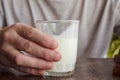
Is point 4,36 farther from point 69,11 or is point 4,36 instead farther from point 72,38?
point 69,11

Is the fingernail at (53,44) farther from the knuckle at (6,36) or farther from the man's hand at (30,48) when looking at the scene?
the knuckle at (6,36)

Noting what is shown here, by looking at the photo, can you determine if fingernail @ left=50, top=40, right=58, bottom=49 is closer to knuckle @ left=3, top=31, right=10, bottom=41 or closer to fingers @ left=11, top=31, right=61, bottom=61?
fingers @ left=11, top=31, right=61, bottom=61

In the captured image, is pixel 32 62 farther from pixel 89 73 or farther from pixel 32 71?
pixel 89 73

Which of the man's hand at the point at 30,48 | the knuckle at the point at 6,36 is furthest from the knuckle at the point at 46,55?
the knuckle at the point at 6,36

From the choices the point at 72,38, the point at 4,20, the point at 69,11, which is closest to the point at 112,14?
the point at 69,11

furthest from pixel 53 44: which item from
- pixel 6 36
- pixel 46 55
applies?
pixel 6 36

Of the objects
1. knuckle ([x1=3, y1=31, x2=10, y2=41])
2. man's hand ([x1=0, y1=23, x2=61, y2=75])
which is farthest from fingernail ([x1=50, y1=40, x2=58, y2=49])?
knuckle ([x1=3, y1=31, x2=10, y2=41])
